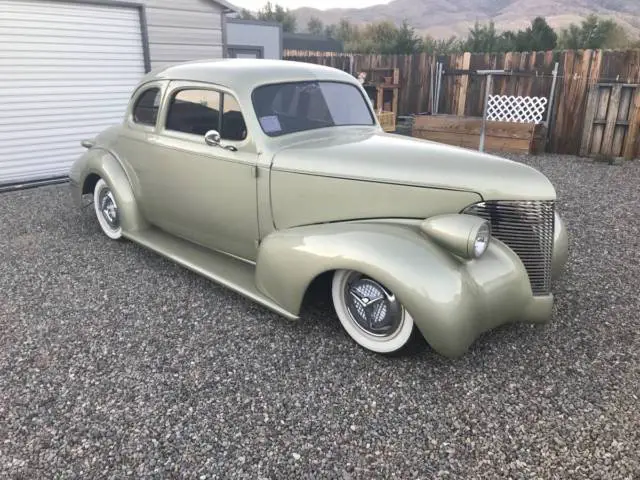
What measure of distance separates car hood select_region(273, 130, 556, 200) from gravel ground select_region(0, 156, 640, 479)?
111 cm

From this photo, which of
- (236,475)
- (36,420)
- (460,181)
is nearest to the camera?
(236,475)

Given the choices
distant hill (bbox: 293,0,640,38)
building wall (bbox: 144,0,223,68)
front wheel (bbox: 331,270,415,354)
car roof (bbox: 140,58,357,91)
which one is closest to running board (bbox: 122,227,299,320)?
front wheel (bbox: 331,270,415,354)

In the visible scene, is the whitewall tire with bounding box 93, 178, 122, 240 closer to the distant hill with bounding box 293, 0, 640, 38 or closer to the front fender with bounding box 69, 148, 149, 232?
the front fender with bounding box 69, 148, 149, 232

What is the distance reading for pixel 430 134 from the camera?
38.0 ft

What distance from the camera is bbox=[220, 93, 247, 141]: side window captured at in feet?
12.5

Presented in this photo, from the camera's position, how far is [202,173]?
13.4ft

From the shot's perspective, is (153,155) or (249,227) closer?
(249,227)

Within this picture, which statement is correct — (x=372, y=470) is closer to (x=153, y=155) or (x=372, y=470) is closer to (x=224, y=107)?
(x=224, y=107)

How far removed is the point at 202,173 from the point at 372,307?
189 centimetres

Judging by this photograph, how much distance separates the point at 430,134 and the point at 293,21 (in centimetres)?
3205

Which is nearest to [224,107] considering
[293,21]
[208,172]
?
[208,172]

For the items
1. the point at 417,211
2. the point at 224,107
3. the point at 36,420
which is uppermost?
→ the point at 224,107

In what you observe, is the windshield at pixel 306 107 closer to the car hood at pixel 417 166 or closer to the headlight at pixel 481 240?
the car hood at pixel 417 166

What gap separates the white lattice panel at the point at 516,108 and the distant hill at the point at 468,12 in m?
75.7
